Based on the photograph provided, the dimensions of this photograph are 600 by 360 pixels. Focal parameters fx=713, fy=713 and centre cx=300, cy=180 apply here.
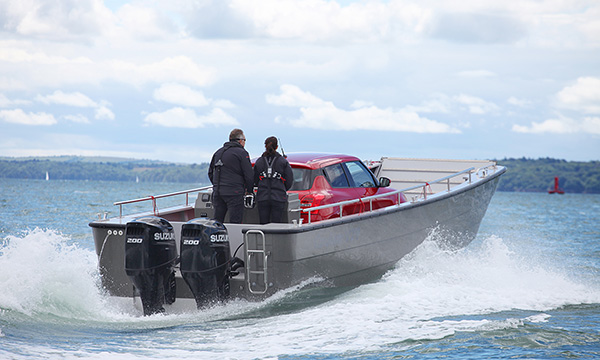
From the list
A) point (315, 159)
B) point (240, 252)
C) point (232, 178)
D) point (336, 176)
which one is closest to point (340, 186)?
point (336, 176)

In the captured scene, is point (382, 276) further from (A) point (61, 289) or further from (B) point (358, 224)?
(A) point (61, 289)

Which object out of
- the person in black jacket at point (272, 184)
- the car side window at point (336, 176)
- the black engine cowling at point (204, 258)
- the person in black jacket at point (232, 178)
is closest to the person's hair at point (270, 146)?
the person in black jacket at point (272, 184)

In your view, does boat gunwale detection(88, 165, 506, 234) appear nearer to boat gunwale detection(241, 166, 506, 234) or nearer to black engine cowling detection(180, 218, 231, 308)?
boat gunwale detection(241, 166, 506, 234)

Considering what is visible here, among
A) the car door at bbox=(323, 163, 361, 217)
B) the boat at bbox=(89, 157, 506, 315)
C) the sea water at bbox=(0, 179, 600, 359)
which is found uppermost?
the car door at bbox=(323, 163, 361, 217)

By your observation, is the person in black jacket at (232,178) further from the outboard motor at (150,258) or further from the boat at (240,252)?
the outboard motor at (150,258)

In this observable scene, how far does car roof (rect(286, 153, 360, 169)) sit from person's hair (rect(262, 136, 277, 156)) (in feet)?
Answer: 1.91

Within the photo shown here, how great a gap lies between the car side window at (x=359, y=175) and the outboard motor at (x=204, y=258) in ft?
8.42

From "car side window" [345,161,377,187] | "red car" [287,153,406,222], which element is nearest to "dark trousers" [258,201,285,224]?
"red car" [287,153,406,222]

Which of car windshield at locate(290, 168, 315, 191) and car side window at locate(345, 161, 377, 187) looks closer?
car windshield at locate(290, 168, 315, 191)

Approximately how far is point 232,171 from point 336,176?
161 cm

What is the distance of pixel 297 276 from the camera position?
8078 mm

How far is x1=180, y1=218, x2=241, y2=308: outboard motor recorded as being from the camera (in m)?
7.65

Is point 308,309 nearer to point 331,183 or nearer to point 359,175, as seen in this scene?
point 331,183

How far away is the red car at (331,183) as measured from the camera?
29.5 feet
